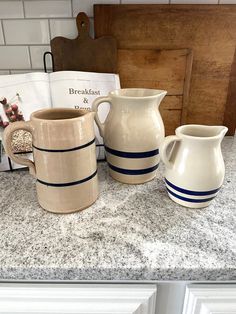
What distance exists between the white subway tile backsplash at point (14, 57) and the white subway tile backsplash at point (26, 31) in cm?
2

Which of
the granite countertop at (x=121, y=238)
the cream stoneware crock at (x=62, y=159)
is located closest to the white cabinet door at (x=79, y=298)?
the granite countertop at (x=121, y=238)

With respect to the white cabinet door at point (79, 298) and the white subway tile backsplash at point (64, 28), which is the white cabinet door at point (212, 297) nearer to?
the white cabinet door at point (79, 298)

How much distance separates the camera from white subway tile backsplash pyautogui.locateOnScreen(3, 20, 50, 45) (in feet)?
2.47

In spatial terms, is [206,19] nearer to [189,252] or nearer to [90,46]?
[90,46]

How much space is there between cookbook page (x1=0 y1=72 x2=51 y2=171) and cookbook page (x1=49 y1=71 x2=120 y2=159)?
28 mm

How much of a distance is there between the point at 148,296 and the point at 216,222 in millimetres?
187

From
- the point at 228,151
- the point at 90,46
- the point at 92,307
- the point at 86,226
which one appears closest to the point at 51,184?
the point at 86,226

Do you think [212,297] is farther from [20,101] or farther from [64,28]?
[64,28]

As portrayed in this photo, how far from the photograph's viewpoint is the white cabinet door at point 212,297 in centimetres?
43

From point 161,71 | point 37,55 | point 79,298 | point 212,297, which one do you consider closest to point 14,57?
point 37,55

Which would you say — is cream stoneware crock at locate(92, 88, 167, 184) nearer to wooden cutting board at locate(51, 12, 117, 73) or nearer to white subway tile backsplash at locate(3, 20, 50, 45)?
wooden cutting board at locate(51, 12, 117, 73)

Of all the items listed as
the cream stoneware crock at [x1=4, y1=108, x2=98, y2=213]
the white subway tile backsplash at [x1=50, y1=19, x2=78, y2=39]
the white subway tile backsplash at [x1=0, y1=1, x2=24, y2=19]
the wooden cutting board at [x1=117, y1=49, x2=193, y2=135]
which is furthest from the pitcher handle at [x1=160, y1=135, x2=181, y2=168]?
the white subway tile backsplash at [x1=0, y1=1, x2=24, y2=19]

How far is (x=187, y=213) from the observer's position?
0.52 m

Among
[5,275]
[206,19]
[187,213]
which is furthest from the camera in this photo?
[206,19]
